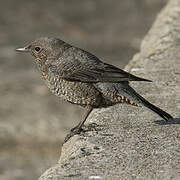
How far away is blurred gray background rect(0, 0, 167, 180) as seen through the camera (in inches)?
401

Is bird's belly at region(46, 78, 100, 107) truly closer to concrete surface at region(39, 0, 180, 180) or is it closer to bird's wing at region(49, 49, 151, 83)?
bird's wing at region(49, 49, 151, 83)

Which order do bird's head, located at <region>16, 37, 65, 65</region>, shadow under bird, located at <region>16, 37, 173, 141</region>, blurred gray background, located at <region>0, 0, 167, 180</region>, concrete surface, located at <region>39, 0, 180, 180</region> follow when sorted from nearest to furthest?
concrete surface, located at <region>39, 0, 180, 180</region> < shadow under bird, located at <region>16, 37, 173, 141</region> < bird's head, located at <region>16, 37, 65, 65</region> < blurred gray background, located at <region>0, 0, 167, 180</region>

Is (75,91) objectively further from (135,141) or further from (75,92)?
(135,141)

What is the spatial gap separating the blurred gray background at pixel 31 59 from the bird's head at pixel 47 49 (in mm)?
3237

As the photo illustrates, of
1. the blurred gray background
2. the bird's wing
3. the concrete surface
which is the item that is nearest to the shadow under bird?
the bird's wing

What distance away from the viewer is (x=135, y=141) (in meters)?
5.81

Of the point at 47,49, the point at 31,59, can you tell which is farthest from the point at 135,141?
the point at 31,59

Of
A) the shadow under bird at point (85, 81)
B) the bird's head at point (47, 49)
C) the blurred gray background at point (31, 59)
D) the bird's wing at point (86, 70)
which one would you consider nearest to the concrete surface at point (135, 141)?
the shadow under bird at point (85, 81)

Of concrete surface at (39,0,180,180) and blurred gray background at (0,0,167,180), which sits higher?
blurred gray background at (0,0,167,180)

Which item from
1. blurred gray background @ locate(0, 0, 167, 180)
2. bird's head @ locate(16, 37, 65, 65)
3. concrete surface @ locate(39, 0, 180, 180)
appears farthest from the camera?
blurred gray background @ locate(0, 0, 167, 180)

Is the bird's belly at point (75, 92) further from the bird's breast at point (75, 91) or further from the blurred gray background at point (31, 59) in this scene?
the blurred gray background at point (31, 59)

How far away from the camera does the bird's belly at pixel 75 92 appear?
251 inches

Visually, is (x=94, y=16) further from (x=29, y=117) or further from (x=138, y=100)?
(x=138, y=100)

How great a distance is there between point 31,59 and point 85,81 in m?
7.43
